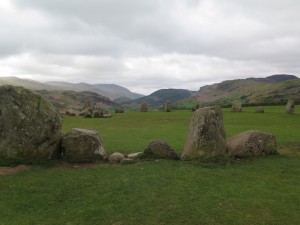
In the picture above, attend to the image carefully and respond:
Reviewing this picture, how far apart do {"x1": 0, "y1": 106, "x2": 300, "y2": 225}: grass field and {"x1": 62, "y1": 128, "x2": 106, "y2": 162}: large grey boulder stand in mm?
1266

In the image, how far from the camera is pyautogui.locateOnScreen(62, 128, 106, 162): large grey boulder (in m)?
20.4

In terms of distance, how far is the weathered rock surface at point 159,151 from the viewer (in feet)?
69.7

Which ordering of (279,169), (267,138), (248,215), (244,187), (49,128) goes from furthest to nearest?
(267,138), (49,128), (279,169), (244,187), (248,215)

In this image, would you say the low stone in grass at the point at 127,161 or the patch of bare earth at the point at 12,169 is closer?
the patch of bare earth at the point at 12,169

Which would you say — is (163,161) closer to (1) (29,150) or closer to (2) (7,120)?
(1) (29,150)

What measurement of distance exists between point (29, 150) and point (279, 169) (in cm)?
1427

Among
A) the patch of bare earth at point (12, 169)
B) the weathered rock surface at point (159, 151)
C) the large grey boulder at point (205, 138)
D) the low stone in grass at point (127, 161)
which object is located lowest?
the patch of bare earth at point (12, 169)

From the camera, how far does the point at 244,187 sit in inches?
599

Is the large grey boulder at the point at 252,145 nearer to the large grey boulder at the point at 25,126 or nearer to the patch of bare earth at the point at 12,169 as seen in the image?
the large grey boulder at the point at 25,126

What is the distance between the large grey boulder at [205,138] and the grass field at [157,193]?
99 cm

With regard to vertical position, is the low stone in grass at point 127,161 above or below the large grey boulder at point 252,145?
below

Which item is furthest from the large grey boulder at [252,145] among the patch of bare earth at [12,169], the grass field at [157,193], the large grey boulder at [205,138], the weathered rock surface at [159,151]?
the patch of bare earth at [12,169]

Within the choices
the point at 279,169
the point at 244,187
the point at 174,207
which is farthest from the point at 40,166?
the point at 279,169

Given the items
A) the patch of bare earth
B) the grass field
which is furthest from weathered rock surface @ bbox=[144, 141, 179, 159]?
the patch of bare earth
